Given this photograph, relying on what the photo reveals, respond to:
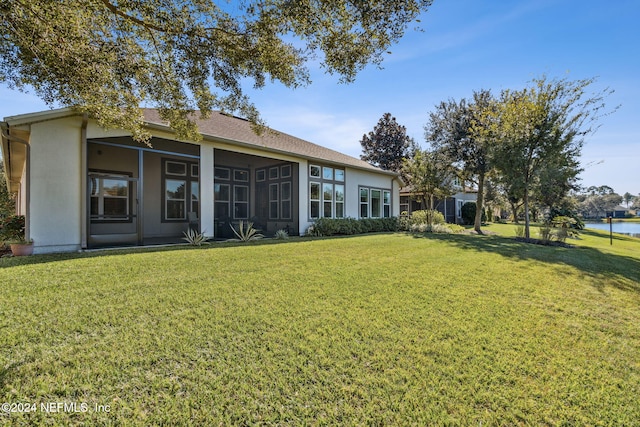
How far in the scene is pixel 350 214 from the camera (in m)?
15.3

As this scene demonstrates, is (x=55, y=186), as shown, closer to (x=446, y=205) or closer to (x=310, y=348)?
(x=310, y=348)

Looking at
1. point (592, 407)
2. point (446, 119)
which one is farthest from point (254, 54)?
point (446, 119)

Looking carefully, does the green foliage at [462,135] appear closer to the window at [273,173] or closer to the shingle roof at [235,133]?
the shingle roof at [235,133]

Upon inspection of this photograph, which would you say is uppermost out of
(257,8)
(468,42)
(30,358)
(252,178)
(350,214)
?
(468,42)

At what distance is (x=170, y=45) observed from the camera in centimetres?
601

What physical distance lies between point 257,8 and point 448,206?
85.4 ft

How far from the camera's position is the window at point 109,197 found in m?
10.2

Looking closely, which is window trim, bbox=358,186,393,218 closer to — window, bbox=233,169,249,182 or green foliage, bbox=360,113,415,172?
window, bbox=233,169,249,182

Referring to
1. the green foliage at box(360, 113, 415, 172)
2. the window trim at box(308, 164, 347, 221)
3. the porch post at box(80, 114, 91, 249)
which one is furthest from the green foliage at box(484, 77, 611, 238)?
the green foliage at box(360, 113, 415, 172)

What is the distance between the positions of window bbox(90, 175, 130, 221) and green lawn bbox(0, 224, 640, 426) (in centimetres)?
566

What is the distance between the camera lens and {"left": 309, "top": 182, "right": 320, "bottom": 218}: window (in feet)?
43.9

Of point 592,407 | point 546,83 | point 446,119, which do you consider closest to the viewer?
point 592,407

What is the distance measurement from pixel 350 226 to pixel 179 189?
8028mm

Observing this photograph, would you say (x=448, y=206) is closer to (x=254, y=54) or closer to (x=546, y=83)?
(x=546, y=83)
